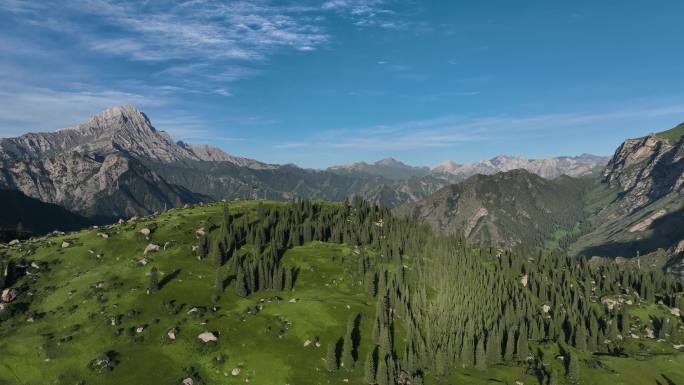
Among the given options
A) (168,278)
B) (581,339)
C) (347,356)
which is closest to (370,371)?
(347,356)

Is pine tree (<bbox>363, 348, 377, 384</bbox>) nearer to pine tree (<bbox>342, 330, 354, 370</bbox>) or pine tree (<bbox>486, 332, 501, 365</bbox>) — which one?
pine tree (<bbox>342, 330, 354, 370</bbox>)

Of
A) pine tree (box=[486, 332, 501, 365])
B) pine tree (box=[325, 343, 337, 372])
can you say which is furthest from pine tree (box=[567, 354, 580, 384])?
pine tree (box=[325, 343, 337, 372])

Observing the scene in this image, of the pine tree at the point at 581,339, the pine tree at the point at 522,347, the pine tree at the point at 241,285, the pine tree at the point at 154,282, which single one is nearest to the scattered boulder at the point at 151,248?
the pine tree at the point at 154,282

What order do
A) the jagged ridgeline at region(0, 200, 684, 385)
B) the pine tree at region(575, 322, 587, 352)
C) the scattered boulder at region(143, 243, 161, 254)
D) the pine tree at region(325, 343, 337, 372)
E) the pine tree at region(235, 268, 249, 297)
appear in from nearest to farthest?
the jagged ridgeline at region(0, 200, 684, 385)
the pine tree at region(325, 343, 337, 372)
the pine tree at region(235, 268, 249, 297)
the pine tree at region(575, 322, 587, 352)
the scattered boulder at region(143, 243, 161, 254)

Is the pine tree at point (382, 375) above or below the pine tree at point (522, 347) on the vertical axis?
above

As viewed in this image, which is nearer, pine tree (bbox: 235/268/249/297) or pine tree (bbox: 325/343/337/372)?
pine tree (bbox: 325/343/337/372)

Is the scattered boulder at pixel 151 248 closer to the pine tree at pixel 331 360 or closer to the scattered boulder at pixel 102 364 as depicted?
the scattered boulder at pixel 102 364
